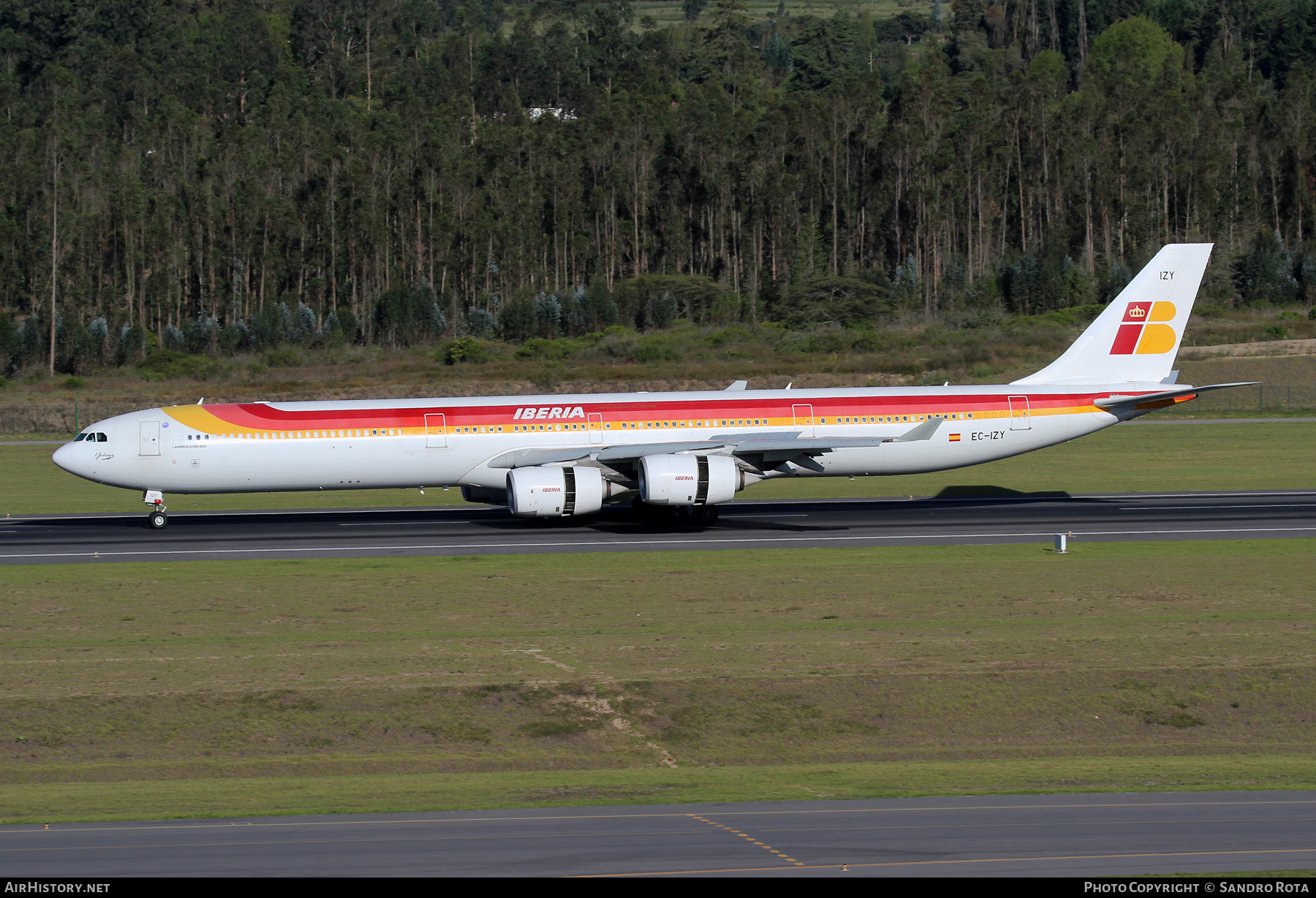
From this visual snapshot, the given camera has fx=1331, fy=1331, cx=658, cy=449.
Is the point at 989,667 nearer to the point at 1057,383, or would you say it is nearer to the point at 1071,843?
the point at 1071,843

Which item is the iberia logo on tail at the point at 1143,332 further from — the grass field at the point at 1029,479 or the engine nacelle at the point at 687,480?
the engine nacelle at the point at 687,480

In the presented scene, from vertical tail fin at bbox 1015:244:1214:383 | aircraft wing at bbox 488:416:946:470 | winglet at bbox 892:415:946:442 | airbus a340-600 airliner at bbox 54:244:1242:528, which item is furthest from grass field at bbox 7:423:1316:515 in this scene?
winglet at bbox 892:415:946:442

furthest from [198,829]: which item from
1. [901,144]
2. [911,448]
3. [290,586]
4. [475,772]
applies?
[901,144]

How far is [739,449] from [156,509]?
54.5ft

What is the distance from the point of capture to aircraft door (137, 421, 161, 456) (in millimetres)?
36125

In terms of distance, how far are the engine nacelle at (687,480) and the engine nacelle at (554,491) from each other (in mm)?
1316

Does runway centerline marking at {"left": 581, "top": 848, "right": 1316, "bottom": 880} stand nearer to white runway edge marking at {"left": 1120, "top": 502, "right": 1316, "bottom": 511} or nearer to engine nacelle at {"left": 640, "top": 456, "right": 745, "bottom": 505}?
engine nacelle at {"left": 640, "top": 456, "right": 745, "bottom": 505}

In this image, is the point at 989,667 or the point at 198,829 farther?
the point at 989,667

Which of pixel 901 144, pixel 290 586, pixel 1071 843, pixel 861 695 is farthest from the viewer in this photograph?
pixel 901 144

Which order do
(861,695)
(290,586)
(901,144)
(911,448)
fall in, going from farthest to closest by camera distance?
(901,144) → (911,448) → (290,586) → (861,695)

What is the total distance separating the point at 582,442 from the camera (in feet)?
123

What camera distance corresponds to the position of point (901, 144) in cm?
12850

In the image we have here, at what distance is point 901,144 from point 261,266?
6110 centimetres

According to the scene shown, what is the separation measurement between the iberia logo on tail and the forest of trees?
63.0 metres
